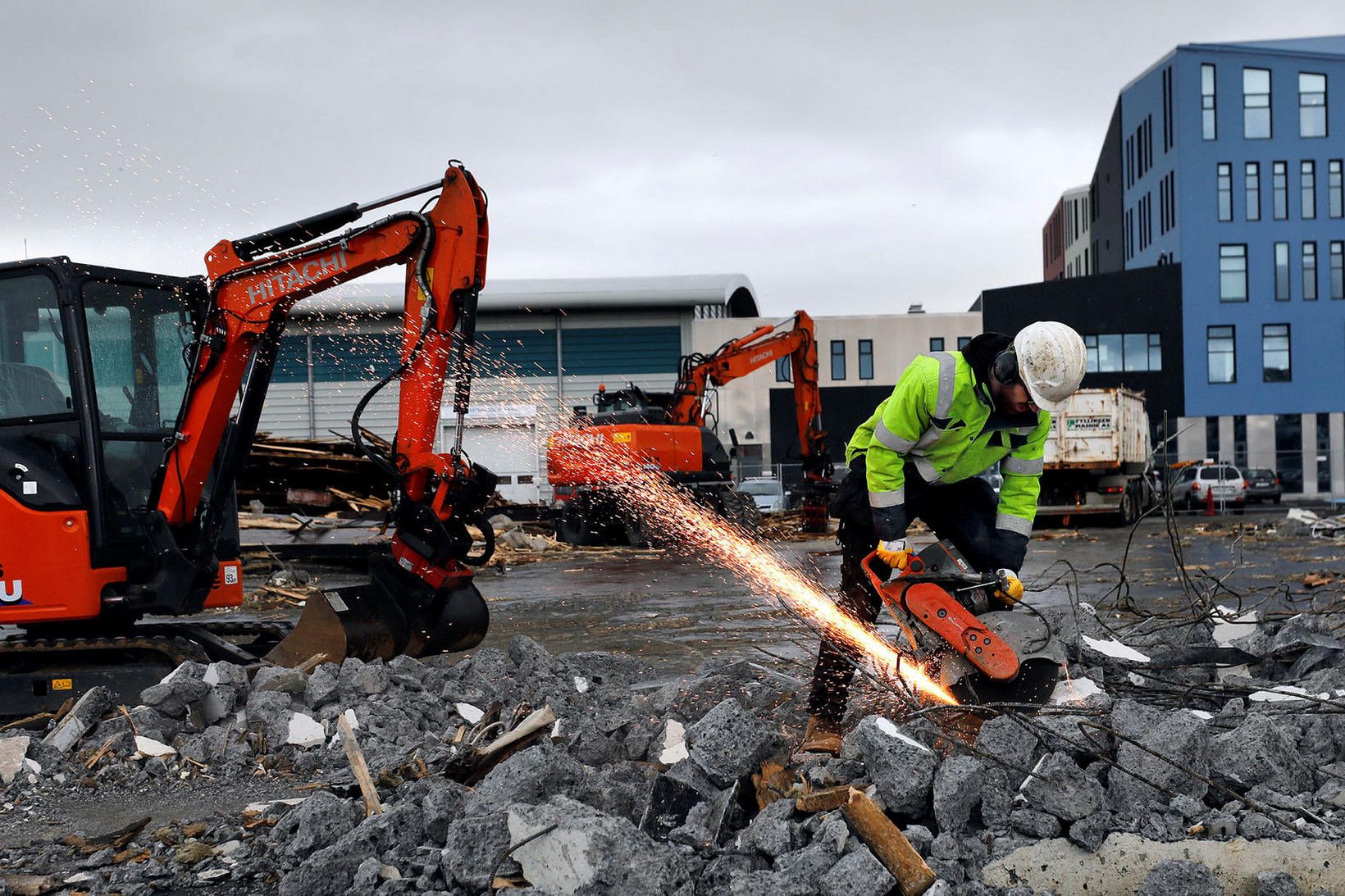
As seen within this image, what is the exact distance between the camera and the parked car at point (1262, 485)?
3372cm

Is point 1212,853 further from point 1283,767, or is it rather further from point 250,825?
point 250,825

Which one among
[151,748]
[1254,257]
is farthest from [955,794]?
[1254,257]

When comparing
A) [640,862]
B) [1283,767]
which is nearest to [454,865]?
[640,862]

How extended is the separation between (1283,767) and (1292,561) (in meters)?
12.6

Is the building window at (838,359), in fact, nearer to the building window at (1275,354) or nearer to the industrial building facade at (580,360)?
the industrial building facade at (580,360)

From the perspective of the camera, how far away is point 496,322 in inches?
1484

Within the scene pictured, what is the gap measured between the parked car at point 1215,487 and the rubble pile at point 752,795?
2711cm

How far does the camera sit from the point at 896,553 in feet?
17.7

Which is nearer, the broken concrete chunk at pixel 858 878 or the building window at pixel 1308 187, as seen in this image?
the broken concrete chunk at pixel 858 878

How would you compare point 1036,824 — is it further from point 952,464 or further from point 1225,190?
point 1225,190

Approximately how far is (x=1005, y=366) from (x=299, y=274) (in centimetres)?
444

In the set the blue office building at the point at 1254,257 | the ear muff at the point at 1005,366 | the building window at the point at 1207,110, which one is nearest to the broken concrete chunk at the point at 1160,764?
the ear muff at the point at 1005,366

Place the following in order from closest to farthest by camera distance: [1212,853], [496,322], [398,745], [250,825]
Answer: [1212,853] → [250,825] → [398,745] → [496,322]

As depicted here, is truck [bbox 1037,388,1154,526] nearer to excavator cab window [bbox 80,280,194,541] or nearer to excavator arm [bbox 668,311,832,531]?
excavator arm [bbox 668,311,832,531]
